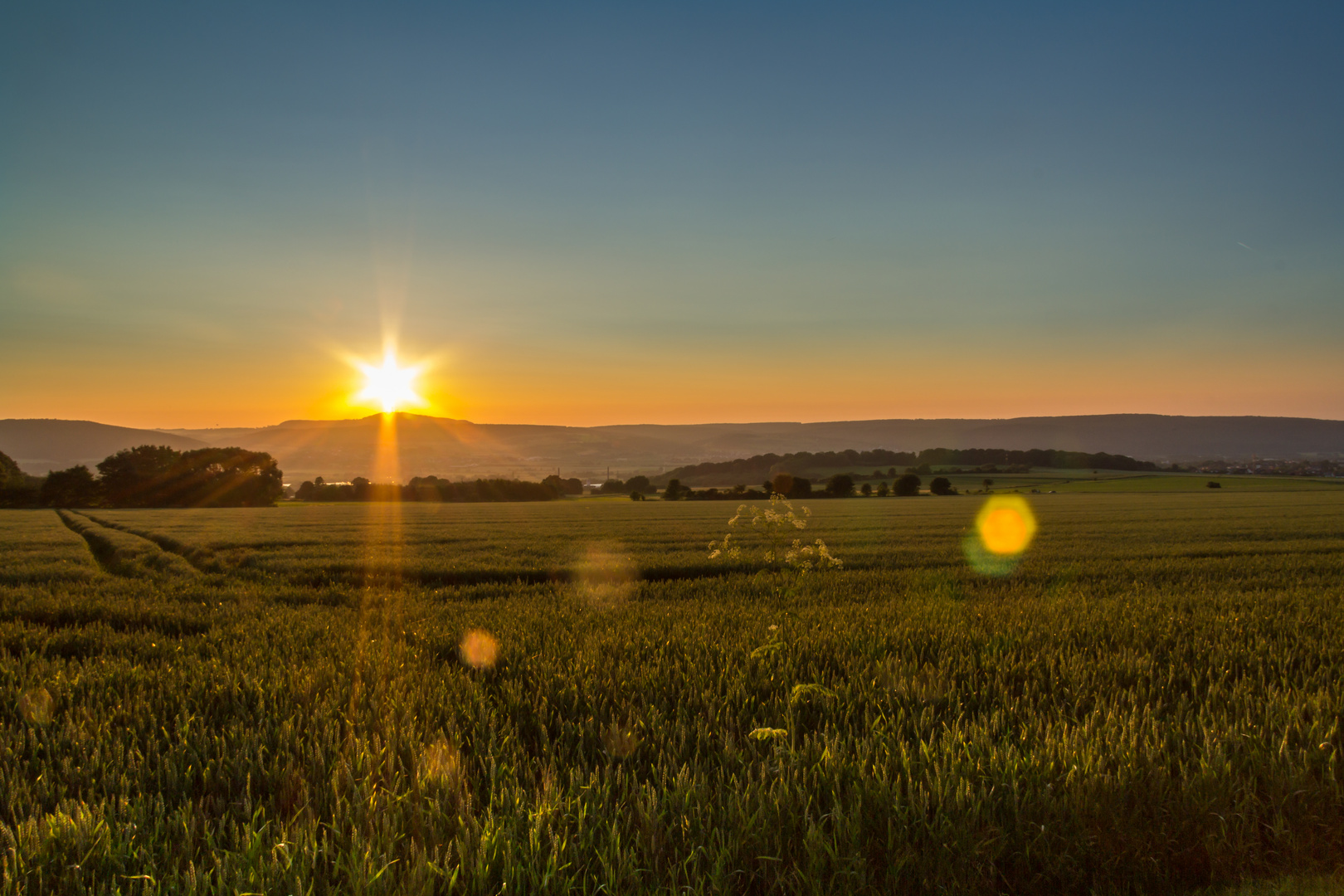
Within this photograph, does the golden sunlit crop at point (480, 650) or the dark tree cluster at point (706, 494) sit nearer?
→ the golden sunlit crop at point (480, 650)

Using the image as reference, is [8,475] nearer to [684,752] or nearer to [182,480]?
[182,480]

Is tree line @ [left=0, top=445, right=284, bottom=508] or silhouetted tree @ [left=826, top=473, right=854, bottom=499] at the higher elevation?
tree line @ [left=0, top=445, right=284, bottom=508]

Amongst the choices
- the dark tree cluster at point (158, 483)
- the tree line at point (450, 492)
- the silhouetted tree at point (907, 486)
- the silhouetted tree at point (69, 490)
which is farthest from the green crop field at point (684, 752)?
the silhouetted tree at point (69, 490)

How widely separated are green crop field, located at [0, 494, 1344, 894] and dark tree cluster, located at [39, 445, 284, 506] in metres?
80.5

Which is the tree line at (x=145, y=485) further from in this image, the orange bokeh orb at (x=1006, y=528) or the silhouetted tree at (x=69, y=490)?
the orange bokeh orb at (x=1006, y=528)

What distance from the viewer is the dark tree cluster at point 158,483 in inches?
2960

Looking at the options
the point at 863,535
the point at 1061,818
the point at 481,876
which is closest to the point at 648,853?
the point at 481,876

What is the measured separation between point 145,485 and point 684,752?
9326 centimetres

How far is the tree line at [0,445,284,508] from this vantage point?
74938 millimetres

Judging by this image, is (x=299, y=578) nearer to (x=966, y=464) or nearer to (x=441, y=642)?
(x=441, y=642)

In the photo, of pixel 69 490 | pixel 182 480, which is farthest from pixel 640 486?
pixel 69 490

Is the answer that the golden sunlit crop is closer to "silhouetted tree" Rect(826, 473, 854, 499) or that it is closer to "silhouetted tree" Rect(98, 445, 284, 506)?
"silhouetted tree" Rect(98, 445, 284, 506)

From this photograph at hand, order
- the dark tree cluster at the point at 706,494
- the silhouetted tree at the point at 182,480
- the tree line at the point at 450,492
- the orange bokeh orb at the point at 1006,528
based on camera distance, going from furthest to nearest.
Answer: the tree line at the point at 450,492, the dark tree cluster at the point at 706,494, the silhouetted tree at the point at 182,480, the orange bokeh orb at the point at 1006,528

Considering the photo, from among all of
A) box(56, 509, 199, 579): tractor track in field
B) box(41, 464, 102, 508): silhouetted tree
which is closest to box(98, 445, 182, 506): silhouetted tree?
box(41, 464, 102, 508): silhouetted tree
